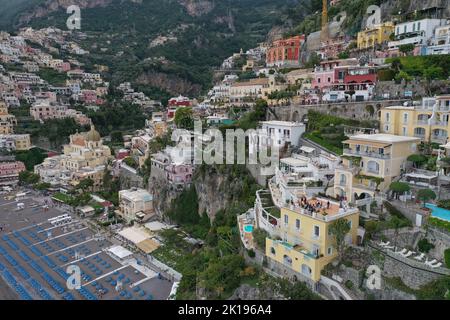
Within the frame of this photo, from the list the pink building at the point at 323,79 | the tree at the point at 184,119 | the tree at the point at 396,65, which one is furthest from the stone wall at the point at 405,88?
the tree at the point at 184,119

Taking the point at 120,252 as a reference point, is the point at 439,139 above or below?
above

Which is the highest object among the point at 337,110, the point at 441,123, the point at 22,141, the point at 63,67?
the point at 63,67

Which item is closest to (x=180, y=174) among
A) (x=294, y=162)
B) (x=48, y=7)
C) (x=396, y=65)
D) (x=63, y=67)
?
(x=294, y=162)

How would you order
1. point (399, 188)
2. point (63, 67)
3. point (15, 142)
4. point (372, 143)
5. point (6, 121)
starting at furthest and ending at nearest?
point (63, 67)
point (6, 121)
point (15, 142)
point (372, 143)
point (399, 188)

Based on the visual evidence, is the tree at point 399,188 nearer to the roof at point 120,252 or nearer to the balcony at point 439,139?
the balcony at point 439,139

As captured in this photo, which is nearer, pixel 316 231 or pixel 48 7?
pixel 316 231

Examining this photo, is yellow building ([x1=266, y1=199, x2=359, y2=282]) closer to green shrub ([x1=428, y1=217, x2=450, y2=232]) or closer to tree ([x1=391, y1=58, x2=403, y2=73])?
green shrub ([x1=428, y1=217, x2=450, y2=232])

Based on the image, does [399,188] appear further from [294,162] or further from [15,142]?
[15,142]
